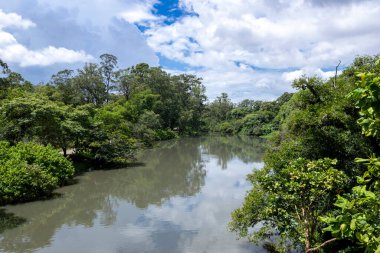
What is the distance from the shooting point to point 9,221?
12602 mm

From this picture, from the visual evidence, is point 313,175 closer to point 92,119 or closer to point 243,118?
point 92,119

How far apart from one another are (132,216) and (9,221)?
14.6 feet

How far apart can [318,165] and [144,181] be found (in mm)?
15301

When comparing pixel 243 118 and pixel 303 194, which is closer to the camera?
pixel 303 194

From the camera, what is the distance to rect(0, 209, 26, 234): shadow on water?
12084 mm

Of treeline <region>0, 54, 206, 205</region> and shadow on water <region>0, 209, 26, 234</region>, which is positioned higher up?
treeline <region>0, 54, 206, 205</region>

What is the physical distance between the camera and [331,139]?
30.2ft

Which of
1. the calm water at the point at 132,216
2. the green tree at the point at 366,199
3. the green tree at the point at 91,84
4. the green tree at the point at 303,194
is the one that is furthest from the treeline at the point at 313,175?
the green tree at the point at 91,84

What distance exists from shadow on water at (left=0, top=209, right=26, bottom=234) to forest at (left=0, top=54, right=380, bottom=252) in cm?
95

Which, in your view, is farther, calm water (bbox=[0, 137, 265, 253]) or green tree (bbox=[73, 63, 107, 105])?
green tree (bbox=[73, 63, 107, 105])

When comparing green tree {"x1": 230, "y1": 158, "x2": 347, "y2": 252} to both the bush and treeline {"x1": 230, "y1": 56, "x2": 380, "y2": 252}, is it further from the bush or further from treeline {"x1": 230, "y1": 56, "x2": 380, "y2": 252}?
the bush

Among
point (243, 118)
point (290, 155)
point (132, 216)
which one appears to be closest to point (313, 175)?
point (290, 155)

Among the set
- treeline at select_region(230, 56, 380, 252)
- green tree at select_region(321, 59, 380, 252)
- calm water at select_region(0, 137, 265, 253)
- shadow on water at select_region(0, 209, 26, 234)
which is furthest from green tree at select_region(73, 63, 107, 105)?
green tree at select_region(321, 59, 380, 252)

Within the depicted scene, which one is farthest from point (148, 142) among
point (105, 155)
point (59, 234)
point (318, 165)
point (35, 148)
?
point (318, 165)
